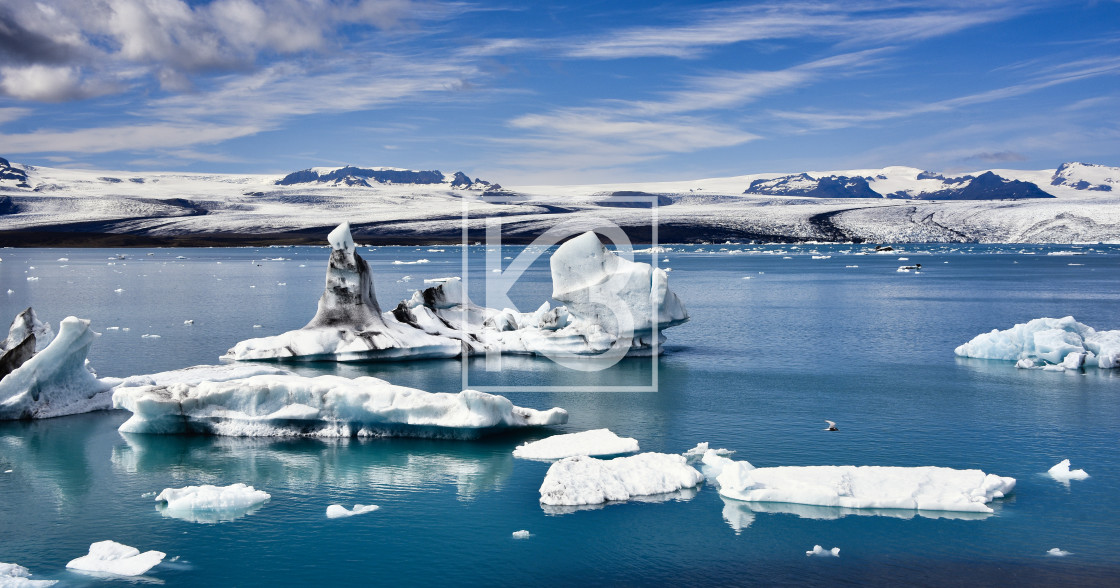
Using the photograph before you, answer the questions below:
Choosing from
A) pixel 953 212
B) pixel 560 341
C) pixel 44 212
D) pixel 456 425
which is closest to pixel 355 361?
pixel 560 341

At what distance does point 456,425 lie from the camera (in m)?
8.84

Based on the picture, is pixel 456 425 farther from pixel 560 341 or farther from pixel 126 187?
pixel 126 187

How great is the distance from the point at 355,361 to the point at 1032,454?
9.20m

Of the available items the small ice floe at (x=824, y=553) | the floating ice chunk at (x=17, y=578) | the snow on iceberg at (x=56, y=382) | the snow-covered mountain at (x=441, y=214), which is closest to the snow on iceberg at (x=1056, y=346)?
the small ice floe at (x=824, y=553)

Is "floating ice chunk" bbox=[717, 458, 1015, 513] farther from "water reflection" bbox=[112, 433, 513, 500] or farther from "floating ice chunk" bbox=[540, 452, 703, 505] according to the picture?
"water reflection" bbox=[112, 433, 513, 500]

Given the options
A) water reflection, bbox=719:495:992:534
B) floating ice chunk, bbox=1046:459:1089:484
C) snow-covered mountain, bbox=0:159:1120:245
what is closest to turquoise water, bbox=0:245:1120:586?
water reflection, bbox=719:495:992:534

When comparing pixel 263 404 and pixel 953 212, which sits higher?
pixel 953 212

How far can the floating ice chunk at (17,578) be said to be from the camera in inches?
216

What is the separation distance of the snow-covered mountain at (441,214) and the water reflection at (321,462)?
43313 millimetres

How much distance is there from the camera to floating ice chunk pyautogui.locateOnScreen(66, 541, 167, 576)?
5.89 m

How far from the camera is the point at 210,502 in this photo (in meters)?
7.11

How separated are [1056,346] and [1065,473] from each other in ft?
20.0

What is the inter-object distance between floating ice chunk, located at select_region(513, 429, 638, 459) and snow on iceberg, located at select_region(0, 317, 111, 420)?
5033mm

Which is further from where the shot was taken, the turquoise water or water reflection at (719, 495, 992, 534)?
water reflection at (719, 495, 992, 534)
